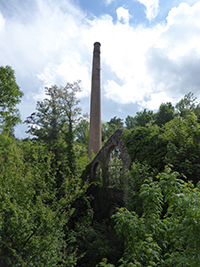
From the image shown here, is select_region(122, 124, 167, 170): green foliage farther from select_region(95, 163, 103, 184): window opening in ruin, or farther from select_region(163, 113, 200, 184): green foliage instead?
select_region(95, 163, 103, 184): window opening in ruin

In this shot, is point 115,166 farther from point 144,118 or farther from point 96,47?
point 96,47

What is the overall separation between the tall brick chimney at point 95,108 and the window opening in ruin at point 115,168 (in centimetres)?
776

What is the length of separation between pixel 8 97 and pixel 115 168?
34.6 feet

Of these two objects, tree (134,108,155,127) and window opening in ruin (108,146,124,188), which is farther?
tree (134,108,155,127)

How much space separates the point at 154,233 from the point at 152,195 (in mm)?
533

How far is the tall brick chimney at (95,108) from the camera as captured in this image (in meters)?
18.3

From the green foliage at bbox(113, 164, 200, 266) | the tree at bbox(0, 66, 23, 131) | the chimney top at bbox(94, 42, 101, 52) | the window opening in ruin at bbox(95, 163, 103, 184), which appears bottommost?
the green foliage at bbox(113, 164, 200, 266)

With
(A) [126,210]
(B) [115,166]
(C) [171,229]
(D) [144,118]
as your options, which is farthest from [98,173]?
(D) [144,118]

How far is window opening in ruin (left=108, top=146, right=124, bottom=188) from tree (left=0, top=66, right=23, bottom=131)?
8.76 meters

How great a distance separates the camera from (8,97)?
591 inches

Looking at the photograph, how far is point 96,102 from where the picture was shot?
19062 millimetres

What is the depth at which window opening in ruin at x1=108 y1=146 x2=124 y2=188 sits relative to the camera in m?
9.20

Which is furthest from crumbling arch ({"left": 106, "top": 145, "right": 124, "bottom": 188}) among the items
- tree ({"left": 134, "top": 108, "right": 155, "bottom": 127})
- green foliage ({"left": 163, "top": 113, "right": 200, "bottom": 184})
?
tree ({"left": 134, "top": 108, "right": 155, "bottom": 127})

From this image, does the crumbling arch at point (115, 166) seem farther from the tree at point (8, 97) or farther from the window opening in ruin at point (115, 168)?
the tree at point (8, 97)
